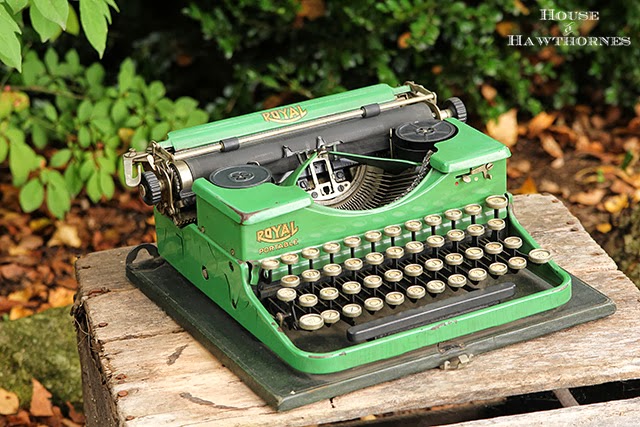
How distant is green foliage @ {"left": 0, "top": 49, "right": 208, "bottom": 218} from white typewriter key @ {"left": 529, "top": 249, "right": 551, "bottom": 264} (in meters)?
1.94

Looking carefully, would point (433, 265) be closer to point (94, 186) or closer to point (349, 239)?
point (349, 239)

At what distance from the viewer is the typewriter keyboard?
267 cm

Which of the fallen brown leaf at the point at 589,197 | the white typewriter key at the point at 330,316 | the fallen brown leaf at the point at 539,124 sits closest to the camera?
the white typewriter key at the point at 330,316

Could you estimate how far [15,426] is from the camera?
3977 mm

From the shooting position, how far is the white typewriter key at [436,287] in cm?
276

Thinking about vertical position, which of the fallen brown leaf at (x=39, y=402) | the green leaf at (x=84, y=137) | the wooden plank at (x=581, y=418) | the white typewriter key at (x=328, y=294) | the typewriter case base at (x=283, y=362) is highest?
the white typewriter key at (x=328, y=294)

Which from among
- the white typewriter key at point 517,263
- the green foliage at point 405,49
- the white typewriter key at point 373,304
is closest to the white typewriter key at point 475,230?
the white typewriter key at point 517,263

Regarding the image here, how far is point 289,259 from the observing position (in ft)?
8.92

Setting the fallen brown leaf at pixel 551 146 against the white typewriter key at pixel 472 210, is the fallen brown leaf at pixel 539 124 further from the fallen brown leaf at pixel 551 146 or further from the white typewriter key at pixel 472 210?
the white typewriter key at pixel 472 210

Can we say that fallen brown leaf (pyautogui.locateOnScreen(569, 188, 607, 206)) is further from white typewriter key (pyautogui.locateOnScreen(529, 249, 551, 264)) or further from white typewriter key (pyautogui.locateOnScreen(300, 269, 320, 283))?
white typewriter key (pyautogui.locateOnScreen(300, 269, 320, 283))

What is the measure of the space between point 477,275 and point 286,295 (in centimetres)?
48

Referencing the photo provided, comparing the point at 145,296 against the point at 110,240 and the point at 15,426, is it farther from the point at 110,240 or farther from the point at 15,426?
the point at 110,240

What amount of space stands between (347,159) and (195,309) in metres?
0.58

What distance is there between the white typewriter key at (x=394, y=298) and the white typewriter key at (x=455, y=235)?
0.26m
